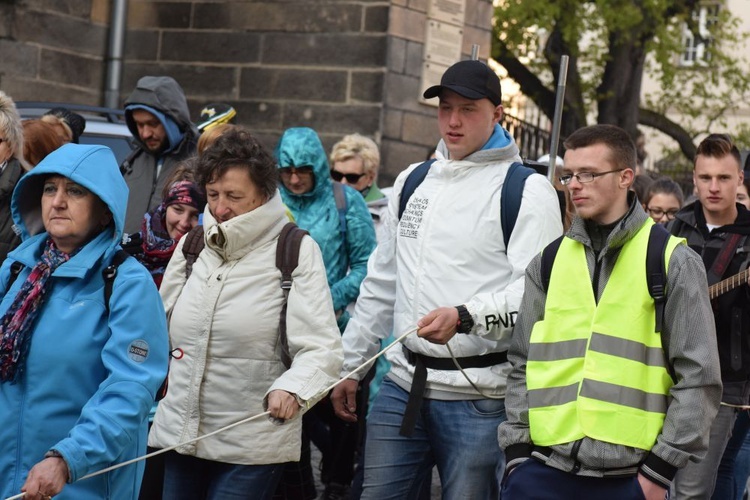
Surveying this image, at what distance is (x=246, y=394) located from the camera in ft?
16.8

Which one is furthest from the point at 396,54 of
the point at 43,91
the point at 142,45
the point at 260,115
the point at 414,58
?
the point at 43,91

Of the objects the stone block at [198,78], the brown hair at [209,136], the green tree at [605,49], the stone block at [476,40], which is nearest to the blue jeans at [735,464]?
the brown hair at [209,136]

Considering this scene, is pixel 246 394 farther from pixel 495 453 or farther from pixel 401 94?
pixel 401 94

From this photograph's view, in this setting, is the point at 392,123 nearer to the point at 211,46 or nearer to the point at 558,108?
the point at 211,46

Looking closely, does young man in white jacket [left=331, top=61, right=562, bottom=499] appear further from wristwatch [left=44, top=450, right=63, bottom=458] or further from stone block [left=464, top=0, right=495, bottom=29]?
stone block [left=464, top=0, right=495, bottom=29]

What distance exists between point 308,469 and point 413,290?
1.72 metres

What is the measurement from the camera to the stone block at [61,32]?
13055 mm

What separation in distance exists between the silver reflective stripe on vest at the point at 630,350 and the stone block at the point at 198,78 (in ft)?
31.1

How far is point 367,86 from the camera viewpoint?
12898mm

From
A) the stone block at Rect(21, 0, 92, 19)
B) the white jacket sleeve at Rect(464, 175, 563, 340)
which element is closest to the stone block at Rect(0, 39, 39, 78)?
the stone block at Rect(21, 0, 92, 19)

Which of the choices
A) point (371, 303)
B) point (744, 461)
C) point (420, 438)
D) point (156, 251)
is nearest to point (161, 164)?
point (156, 251)

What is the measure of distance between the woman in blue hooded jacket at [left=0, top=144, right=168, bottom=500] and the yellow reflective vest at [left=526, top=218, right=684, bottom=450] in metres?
1.25

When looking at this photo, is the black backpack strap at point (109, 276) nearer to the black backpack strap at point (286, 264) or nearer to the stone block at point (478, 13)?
the black backpack strap at point (286, 264)

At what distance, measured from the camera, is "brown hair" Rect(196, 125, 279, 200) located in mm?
5266
